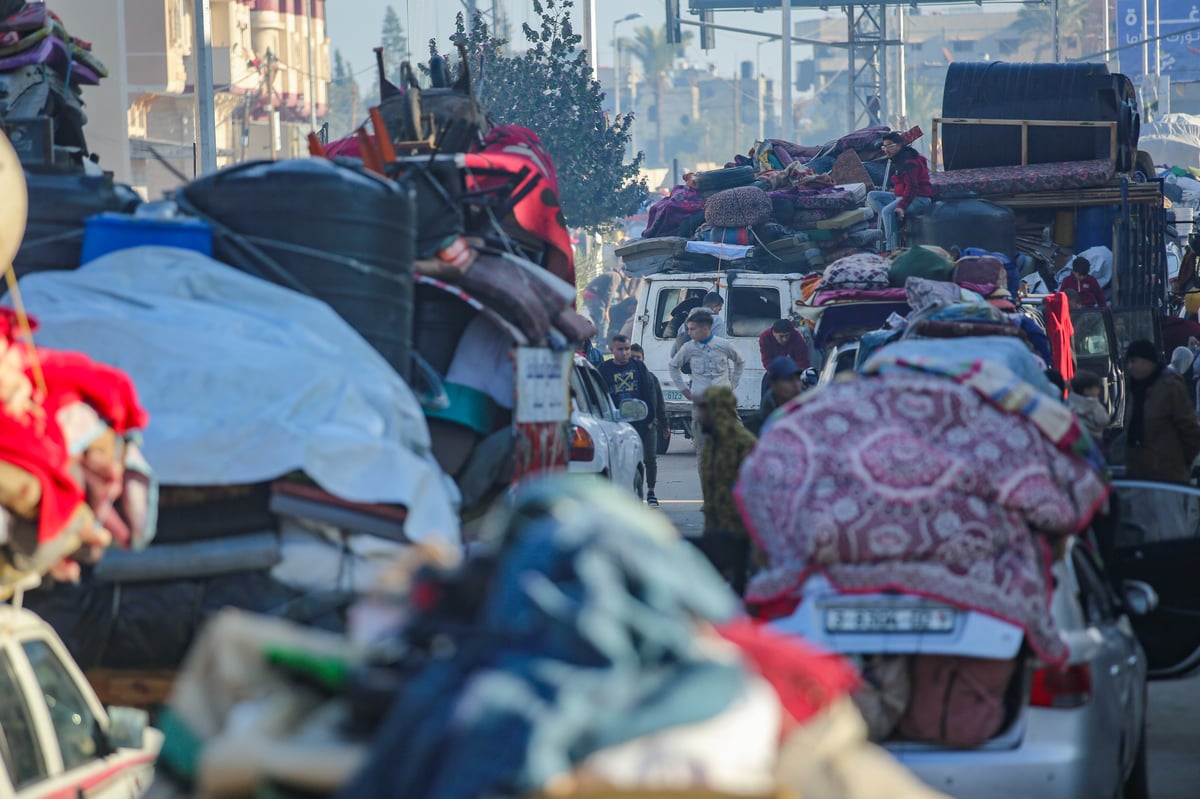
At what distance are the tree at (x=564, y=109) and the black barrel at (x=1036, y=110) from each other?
18361 millimetres

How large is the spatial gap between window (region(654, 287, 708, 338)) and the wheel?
1831 cm

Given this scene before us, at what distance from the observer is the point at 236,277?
7605 mm

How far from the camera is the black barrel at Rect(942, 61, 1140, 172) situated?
87.5 feet

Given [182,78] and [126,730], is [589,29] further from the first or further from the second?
[126,730]

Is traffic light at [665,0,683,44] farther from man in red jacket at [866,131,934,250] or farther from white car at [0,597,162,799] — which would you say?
white car at [0,597,162,799]

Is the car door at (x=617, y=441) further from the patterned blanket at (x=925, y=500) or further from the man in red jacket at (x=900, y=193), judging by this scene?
the man in red jacket at (x=900, y=193)

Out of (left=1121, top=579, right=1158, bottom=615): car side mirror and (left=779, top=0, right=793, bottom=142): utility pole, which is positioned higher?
(left=779, top=0, right=793, bottom=142): utility pole

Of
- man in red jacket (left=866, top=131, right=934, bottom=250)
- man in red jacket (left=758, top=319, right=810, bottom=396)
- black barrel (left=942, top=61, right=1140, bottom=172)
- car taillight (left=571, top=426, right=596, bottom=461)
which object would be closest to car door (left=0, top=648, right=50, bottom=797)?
car taillight (left=571, top=426, right=596, bottom=461)

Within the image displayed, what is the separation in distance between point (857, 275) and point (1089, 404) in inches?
138

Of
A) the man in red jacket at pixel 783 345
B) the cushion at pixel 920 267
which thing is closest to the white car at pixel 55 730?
the cushion at pixel 920 267

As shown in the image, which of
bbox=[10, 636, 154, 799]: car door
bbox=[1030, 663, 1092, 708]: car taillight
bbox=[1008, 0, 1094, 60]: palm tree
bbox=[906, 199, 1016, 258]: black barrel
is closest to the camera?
bbox=[10, 636, 154, 799]: car door

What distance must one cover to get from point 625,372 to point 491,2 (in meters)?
31.8

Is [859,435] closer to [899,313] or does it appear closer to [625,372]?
[899,313]

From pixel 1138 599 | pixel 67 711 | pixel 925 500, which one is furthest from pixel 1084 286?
pixel 67 711
